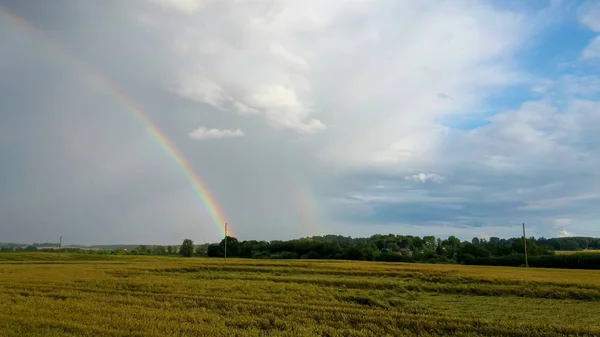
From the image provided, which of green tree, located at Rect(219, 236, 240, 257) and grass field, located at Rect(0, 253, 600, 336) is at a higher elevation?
green tree, located at Rect(219, 236, 240, 257)

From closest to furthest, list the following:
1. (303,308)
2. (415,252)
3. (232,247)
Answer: (303,308)
(415,252)
(232,247)

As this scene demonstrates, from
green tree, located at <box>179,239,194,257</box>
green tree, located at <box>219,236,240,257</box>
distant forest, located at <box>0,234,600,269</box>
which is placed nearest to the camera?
distant forest, located at <box>0,234,600,269</box>

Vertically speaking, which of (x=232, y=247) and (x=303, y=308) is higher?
(x=232, y=247)

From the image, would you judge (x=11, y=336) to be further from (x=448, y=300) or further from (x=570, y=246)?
(x=570, y=246)

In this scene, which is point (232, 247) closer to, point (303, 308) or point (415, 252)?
point (415, 252)

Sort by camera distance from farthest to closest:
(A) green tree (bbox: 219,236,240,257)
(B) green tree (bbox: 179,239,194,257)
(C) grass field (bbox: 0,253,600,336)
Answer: (B) green tree (bbox: 179,239,194,257), (A) green tree (bbox: 219,236,240,257), (C) grass field (bbox: 0,253,600,336)

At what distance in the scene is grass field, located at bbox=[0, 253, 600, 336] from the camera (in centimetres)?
1571

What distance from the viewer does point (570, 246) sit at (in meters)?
158

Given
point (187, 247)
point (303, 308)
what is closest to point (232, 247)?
point (187, 247)

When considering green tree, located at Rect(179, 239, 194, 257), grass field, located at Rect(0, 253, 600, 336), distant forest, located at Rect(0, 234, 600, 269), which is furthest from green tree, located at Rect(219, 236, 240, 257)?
grass field, located at Rect(0, 253, 600, 336)

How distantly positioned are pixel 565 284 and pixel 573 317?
40.1ft

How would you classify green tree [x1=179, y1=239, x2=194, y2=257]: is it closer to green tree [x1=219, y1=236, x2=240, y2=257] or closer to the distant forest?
the distant forest

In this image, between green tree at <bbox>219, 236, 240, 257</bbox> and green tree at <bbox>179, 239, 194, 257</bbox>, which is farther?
green tree at <bbox>179, 239, 194, 257</bbox>

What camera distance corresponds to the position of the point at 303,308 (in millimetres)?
20219
